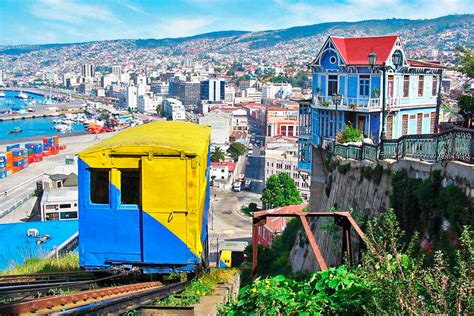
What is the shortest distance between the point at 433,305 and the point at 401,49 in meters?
15.7

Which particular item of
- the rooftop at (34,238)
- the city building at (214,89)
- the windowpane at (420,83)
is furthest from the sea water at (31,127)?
the windowpane at (420,83)

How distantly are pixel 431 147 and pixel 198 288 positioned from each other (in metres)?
4.09

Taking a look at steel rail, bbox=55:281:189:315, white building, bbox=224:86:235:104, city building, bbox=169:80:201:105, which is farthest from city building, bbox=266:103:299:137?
steel rail, bbox=55:281:189:315

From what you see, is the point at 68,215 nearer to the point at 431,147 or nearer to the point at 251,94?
the point at 431,147

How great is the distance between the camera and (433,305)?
4059 mm

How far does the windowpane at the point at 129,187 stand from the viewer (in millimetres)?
7492

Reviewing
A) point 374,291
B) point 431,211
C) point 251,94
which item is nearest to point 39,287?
point 374,291

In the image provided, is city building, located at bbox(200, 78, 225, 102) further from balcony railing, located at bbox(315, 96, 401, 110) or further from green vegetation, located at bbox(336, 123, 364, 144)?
green vegetation, located at bbox(336, 123, 364, 144)

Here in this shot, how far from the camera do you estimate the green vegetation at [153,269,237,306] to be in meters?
7.00

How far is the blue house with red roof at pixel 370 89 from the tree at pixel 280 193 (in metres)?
39.2

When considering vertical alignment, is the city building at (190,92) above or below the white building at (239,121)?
above

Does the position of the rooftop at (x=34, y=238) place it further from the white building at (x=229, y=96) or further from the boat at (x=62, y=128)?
the white building at (x=229, y=96)

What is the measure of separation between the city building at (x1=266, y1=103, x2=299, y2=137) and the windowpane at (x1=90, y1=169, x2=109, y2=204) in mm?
102010

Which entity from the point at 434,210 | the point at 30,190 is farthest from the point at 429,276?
the point at 30,190
